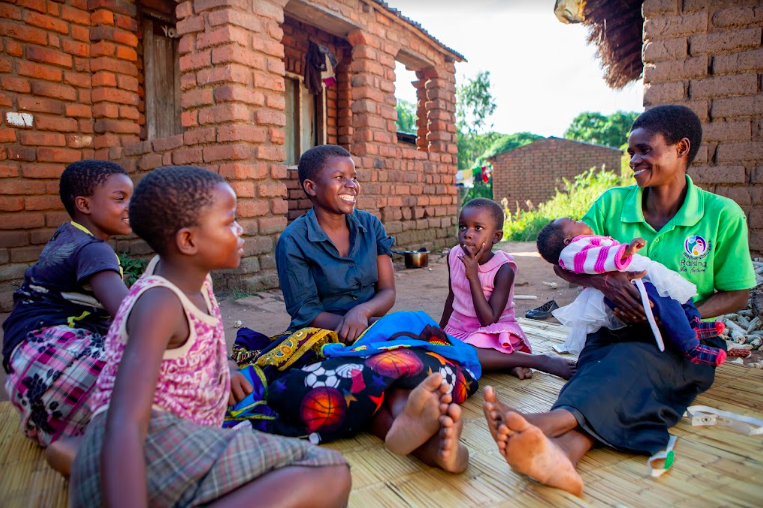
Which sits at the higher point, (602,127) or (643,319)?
(602,127)

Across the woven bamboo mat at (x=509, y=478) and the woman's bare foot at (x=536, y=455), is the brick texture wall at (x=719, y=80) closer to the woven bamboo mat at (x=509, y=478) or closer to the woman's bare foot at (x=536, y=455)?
the woven bamboo mat at (x=509, y=478)

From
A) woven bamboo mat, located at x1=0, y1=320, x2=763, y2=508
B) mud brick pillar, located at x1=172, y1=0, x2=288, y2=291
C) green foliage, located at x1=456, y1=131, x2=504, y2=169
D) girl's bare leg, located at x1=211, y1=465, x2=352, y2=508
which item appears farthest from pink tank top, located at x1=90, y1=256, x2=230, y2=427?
green foliage, located at x1=456, y1=131, x2=504, y2=169

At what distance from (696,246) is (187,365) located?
208cm

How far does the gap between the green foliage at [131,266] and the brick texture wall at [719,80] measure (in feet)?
16.1

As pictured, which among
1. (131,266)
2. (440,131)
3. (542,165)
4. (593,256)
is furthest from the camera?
(542,165)

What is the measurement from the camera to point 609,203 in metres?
2.41

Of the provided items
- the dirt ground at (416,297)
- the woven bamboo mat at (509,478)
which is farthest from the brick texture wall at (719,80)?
the woven bamboo mat at (509,478)

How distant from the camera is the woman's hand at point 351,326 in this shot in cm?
219

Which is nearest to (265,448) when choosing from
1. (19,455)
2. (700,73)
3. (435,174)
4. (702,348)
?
(19,455)

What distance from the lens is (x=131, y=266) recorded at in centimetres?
519

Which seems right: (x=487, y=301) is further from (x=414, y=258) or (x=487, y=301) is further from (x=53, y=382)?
(x=414, y=258)

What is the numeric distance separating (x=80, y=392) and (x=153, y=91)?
17.6ft

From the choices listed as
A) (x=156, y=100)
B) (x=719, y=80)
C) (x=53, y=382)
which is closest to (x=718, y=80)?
(x=719, y=80)

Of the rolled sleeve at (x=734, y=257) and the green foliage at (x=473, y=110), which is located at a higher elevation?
the green foliage at (x=473, y=110)
